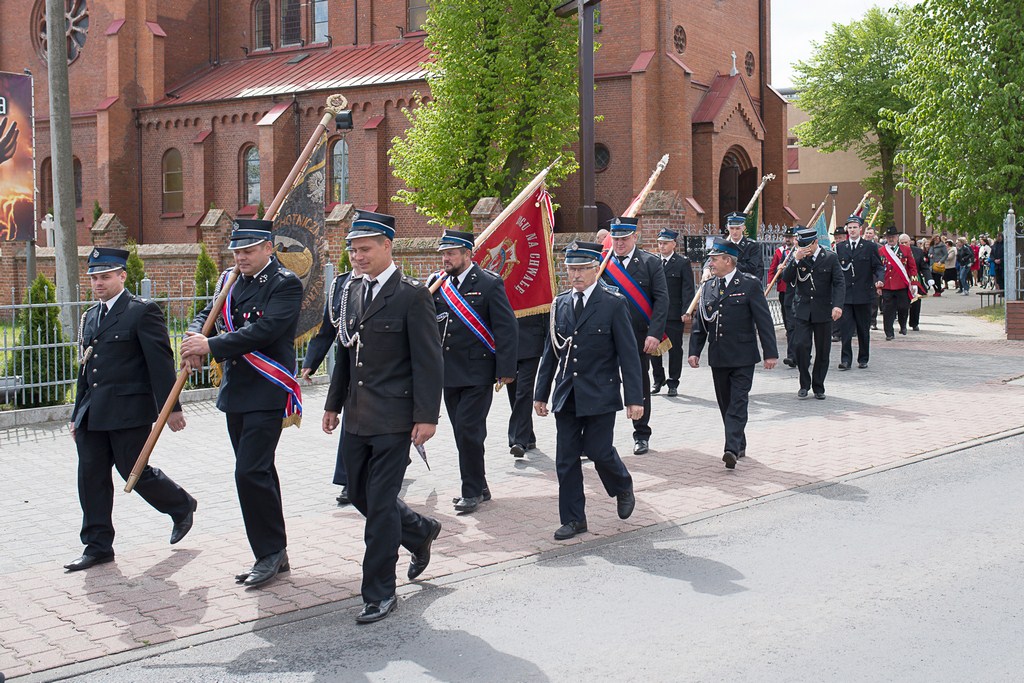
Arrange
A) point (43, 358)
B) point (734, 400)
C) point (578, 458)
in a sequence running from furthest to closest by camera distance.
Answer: point (43, 358) < point (734, 400) < point (578, 458)

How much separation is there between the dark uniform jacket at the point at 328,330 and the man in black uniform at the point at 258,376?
81 cm

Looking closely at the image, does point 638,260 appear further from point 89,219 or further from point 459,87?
point 89,219

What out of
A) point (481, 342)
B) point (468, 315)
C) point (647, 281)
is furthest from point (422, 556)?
point (647, 281)

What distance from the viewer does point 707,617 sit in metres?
5.34

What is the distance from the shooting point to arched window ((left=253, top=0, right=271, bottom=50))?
4147 centimetres

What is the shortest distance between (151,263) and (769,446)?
24.3 m

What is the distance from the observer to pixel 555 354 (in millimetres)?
7621

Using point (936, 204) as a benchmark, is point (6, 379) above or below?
below

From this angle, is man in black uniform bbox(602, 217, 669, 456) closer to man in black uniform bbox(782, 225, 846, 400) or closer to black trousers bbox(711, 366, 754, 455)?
black trousers bbox(711, 366, 754, 455)

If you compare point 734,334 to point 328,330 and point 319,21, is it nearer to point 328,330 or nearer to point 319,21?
point 328,330

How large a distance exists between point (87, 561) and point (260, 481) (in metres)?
1.27

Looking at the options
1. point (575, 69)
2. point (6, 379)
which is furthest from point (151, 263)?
point (6, 379)

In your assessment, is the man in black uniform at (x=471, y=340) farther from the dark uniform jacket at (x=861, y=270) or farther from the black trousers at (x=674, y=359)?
the dark uniform jacket at (x=861, y=270)

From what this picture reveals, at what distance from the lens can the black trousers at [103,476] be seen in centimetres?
650
